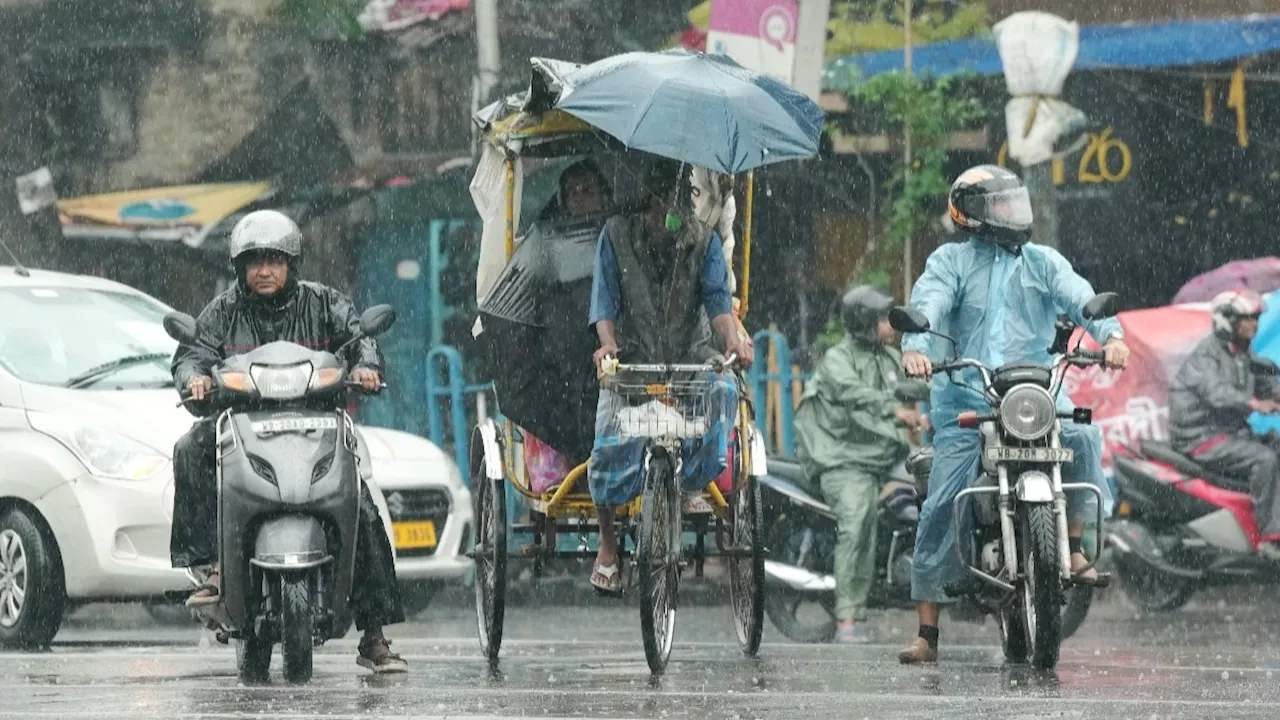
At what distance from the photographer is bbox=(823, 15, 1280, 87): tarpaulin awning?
56.0 ft

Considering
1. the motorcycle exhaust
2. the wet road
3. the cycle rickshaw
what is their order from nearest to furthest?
1. the wet road
2. the cycle rickshaw
3. the motorcycle exhaust

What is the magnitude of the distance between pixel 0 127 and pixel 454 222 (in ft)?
11.6

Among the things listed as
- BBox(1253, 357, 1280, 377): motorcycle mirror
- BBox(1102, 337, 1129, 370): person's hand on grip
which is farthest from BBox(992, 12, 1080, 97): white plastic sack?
BBox(1102, 337, 1129, 370): person's hand on grip

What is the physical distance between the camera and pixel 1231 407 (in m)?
14.4

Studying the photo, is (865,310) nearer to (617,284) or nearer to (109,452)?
(109,452)

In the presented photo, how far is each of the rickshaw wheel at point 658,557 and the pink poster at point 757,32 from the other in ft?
28.5

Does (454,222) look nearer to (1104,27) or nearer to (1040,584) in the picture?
(1104,27)

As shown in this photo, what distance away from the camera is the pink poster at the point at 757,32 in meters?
17.6

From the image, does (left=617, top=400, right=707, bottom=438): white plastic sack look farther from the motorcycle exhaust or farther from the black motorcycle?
the motorcycle exhaust

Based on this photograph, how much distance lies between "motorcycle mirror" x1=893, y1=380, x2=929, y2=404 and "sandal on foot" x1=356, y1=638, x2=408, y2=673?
4.79 m

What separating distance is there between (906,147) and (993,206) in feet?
25.9

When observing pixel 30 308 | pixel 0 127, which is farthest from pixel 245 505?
pixel 0 127

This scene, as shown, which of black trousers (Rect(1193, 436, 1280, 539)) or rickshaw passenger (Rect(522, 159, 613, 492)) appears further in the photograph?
black trousers (Rect(1193, 436, 1280, 539))

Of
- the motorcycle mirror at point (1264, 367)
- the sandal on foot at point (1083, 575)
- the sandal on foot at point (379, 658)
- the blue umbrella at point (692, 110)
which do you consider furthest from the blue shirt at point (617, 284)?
the motorcycle mirror at point (1264, 367)
